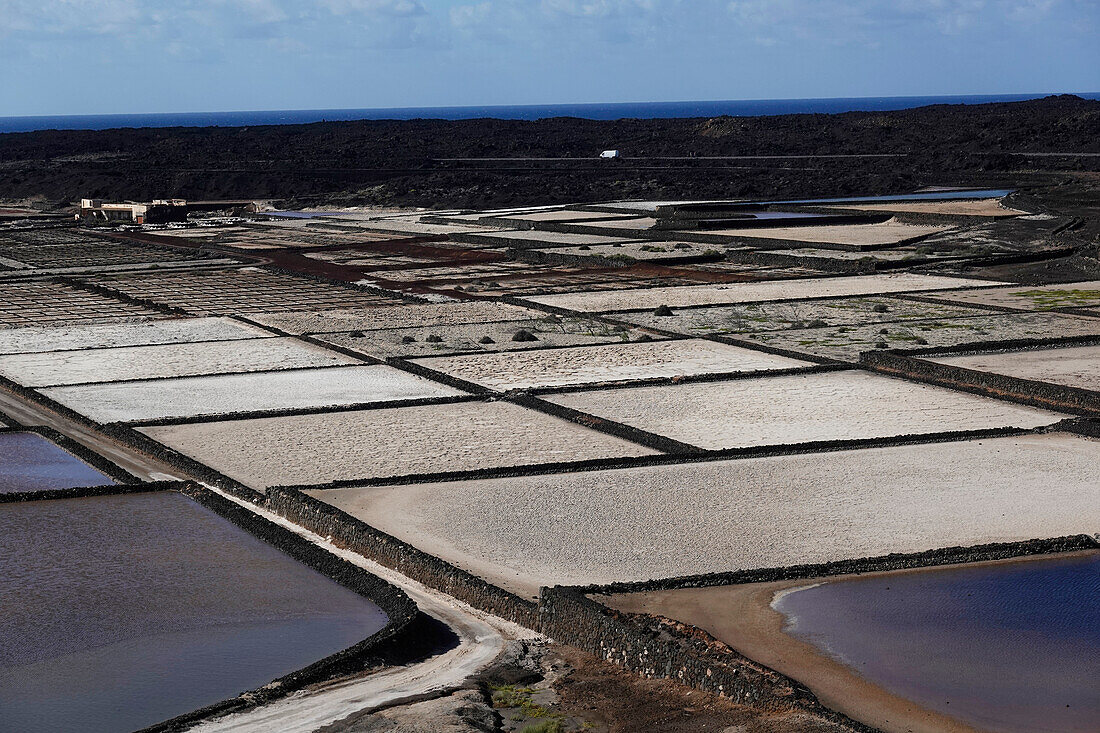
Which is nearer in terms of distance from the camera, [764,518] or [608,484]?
[764,518]

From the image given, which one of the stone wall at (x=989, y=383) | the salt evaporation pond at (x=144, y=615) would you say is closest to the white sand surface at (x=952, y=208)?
the stone wall at (x=989, y=383)

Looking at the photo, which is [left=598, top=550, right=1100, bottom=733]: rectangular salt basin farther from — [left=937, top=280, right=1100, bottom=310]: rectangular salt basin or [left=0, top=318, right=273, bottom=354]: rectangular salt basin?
[left=937, top=280, right=1100, bottom=310]: rectangular salt basin

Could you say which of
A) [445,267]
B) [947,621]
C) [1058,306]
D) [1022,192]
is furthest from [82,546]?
[1022,192]

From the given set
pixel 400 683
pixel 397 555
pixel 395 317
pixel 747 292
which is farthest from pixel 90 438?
pixel 747 292

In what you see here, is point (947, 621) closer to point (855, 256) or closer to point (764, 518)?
point (764, 518)

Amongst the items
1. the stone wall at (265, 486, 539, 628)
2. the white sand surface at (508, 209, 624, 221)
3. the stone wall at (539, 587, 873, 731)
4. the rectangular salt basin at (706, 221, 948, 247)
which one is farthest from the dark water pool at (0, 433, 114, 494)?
the white sand surface at (508, 209, 624, 221)

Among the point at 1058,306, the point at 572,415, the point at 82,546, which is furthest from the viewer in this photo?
the point at 1058,306
